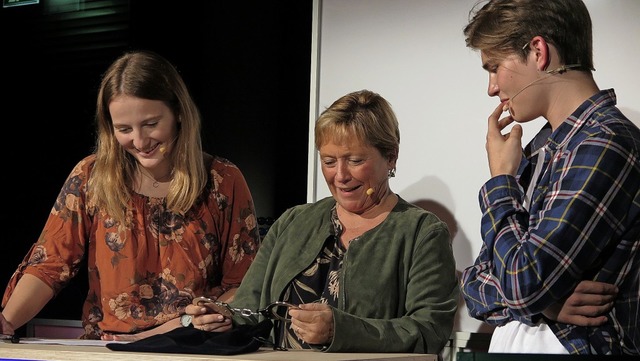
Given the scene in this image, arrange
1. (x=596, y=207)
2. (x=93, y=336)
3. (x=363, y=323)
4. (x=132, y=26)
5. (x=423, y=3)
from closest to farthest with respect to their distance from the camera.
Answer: (x=596, y=207), (x=363, y=323), (x=93, y=336), (x=423, y=3), (x=132, y=26)

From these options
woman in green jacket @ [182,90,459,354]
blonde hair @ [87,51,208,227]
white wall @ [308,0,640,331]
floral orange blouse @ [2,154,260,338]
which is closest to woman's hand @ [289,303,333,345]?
woman in green jacket @ [182,90,459,354]

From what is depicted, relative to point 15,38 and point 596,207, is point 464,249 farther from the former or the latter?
point 15,38

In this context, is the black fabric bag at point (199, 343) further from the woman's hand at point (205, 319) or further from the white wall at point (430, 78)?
the white wall at point (430, 78)

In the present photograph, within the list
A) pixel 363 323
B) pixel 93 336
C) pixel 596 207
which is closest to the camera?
pixel 596 207

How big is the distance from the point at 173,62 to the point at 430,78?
2318 mm

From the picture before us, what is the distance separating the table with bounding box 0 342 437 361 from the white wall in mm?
A: 989

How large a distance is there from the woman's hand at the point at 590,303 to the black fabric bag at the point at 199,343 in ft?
2.13

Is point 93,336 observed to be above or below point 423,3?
below

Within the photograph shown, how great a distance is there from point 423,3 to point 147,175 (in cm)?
104

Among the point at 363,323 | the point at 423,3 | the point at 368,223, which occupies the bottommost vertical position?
the point at 363,323

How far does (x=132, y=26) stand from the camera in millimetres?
5168

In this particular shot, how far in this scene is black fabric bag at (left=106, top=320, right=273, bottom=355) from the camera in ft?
6.00

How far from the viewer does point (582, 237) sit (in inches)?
69.9

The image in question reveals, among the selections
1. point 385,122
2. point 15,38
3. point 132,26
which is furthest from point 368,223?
point 15,38
